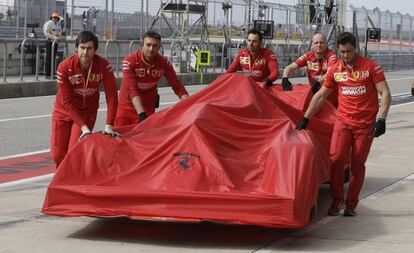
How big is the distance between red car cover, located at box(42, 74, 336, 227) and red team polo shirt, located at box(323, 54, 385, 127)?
1.76 ft

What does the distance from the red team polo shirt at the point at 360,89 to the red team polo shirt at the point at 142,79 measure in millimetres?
1760

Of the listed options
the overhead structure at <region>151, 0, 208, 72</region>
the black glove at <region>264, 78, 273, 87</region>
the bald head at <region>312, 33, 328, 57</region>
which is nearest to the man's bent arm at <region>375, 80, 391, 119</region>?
the black glove at <region>264, 78, 273, 87</region>

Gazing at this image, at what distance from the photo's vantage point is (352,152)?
8.42m

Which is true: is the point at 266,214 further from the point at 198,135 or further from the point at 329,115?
the point at 329,115

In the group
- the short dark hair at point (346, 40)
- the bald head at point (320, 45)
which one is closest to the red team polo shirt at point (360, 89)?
the short dark hair at point (346, 40)

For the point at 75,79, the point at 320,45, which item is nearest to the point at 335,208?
the point at 75,79

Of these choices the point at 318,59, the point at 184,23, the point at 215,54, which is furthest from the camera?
the point at 215,54

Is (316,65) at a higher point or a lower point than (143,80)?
higher

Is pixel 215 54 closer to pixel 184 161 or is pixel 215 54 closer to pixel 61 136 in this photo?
pixel 61 136

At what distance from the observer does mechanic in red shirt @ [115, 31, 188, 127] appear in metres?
9.05

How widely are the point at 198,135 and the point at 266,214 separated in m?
0.98

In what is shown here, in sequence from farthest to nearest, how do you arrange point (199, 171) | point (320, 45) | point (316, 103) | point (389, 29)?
point (389, 29) → point (320, 45) → point (316, 103) → point (199, 171)

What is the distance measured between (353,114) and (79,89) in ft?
8.13

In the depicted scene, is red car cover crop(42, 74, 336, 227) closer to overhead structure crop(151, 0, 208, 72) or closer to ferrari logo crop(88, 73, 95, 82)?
ferrari logo crop(88, 73, 95, 82)
